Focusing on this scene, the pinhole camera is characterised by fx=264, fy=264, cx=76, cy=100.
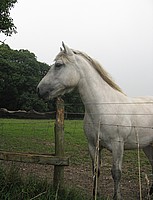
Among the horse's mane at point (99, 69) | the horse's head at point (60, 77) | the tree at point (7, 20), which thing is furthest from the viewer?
the tree at point (7, 20)

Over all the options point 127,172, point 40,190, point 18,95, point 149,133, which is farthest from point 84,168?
point 18,95

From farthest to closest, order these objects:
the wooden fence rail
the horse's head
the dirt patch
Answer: the dirt patch → the horse's head → the wooden fence rail

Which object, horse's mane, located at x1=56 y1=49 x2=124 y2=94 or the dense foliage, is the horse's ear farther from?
the dense foliage

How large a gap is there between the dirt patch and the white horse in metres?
1.01

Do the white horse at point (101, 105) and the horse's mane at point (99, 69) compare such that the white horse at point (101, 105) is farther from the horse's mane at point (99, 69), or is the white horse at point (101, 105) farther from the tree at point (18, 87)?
the tree at point (18, 87)

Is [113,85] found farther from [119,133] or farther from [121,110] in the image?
[119,133]

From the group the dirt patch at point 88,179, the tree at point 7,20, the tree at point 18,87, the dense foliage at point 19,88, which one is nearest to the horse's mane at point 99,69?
the dirt patch at point 88,179

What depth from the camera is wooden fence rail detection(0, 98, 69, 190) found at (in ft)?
11.7

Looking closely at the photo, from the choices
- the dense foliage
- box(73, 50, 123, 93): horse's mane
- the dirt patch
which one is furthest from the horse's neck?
the dense foliage

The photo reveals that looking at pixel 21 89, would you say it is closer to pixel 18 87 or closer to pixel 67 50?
pixel 18 87

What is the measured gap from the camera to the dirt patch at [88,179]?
486 centimetres

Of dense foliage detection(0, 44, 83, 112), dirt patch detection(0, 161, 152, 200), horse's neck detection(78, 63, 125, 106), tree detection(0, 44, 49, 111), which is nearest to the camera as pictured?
horse's neck detection(78, 63, 125, 106)

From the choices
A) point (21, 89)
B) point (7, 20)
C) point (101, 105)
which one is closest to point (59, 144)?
point (101, 105)

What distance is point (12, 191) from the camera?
3.46 m
